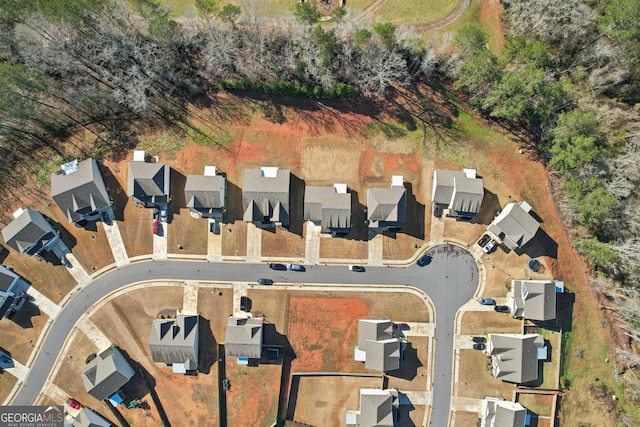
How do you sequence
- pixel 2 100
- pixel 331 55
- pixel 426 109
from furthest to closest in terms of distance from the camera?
pixel 426 109 → pixel 331 55 → pixel 2 100

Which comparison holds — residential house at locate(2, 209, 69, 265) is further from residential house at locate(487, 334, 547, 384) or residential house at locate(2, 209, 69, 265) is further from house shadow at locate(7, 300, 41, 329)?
residential house at locate(487, 334, 547, 384)

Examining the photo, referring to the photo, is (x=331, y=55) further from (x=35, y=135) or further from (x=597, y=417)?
(x=597, y=417)

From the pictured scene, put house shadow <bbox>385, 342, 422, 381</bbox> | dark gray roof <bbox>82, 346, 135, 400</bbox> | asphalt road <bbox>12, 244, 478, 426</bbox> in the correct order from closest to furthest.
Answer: dark gray roof <bbox>82, 346, 135, 400</bbox> < asphalt road <bbox>12, 244, 478, 426</bbox> < house shadow <bbox>385, 342, 422, 381</bbox>

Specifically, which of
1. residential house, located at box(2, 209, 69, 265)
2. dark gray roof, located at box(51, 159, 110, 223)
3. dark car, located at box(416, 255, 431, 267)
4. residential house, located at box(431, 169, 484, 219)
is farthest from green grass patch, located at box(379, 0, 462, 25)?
residential house, located at box(2, 209, 69, 265)

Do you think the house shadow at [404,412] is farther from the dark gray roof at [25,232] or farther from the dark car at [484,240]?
the dark gray roof at [25,232]

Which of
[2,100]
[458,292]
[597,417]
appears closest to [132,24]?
[2,100]

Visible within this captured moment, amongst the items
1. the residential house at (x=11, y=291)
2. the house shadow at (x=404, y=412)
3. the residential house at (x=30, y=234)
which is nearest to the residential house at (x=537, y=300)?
the house shadow at (x=404, y=412)

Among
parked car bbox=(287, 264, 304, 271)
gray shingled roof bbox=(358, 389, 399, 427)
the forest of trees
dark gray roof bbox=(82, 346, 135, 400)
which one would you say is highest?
the forest of trees
